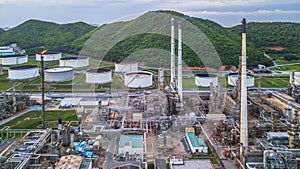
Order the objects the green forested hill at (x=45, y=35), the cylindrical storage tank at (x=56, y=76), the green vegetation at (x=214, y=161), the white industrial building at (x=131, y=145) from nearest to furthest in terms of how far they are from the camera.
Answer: the green vegetation at (x=214, y=161), the white industrial building at (x=131, y=145), the cylindrical storage tank at (x=56, y=76), the green forested hill at (x=45, y=35)

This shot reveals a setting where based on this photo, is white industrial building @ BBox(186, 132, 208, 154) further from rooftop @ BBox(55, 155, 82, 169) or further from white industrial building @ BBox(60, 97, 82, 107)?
white industrial building @ BBox(60, 97, 82, 107)

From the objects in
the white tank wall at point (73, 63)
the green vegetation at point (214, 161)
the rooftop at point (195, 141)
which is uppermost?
the white tank wall at point (73, 63)

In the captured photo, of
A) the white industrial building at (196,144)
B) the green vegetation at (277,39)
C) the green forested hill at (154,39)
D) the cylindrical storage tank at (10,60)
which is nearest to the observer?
the white industrial building at (196,144)

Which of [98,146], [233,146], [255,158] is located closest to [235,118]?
[233,146]

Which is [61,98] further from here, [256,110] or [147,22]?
[147,22]

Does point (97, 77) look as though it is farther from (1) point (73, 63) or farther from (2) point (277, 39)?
(2) point (277, 39)

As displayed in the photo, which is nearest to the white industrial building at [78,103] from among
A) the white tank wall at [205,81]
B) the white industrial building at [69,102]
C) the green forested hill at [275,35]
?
the white industrial building at [69,102]

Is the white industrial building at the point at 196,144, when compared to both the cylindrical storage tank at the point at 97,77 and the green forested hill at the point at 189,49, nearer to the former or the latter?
the cylindrical storage tank at the point at 97,77
